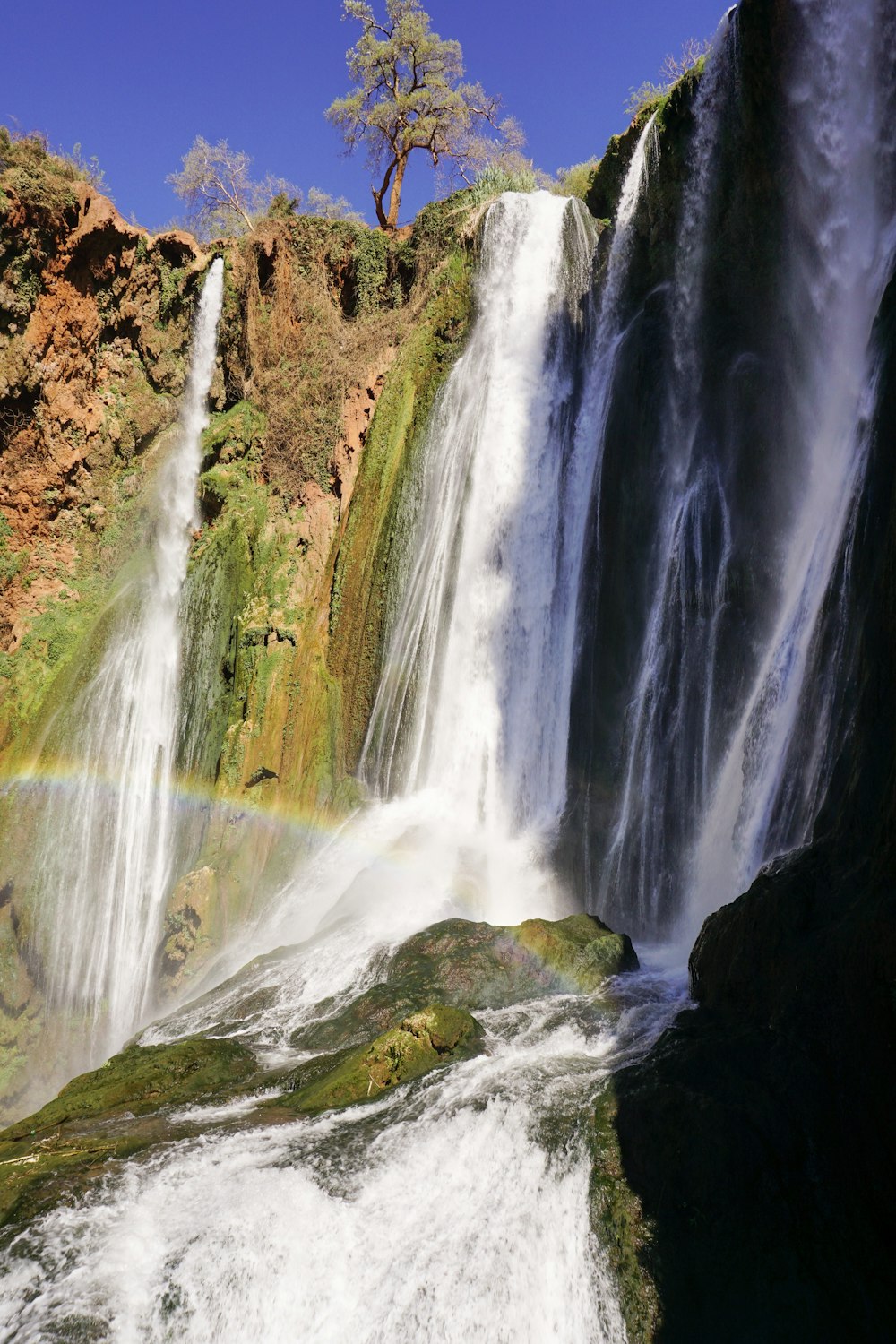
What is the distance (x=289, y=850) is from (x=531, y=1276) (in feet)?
39.4

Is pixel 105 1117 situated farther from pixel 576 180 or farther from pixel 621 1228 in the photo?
pixel 576 180

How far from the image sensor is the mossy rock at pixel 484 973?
29.5ft

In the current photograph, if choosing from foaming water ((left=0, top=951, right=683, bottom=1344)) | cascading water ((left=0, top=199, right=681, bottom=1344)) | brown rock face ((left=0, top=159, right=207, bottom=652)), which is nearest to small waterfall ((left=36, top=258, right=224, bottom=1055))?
brown rock face ((left=0, top=159, right=207, bottom=652))

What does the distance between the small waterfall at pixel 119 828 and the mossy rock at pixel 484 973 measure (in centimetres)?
854

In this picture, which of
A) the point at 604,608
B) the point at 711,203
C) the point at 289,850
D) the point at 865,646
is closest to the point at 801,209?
the point at 711,203

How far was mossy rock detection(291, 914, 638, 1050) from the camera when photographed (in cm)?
900

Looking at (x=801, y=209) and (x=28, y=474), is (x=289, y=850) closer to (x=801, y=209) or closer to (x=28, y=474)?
(x=28, y=474)

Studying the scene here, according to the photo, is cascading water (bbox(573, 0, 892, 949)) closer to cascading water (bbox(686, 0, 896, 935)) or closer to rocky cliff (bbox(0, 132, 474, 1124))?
cascading water (bbox(686, 0, 896, 935))

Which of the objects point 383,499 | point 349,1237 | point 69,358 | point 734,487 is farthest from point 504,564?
point 349,1237

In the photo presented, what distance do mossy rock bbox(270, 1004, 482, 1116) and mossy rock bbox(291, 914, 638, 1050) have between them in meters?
1.19

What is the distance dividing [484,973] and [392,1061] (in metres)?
2.24

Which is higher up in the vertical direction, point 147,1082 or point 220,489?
point 220,489

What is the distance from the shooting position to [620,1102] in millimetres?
6082

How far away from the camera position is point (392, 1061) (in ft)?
23.9
